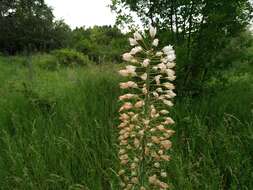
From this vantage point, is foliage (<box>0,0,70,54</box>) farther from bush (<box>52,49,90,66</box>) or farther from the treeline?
bush (<box>52,49,90,66</box>)

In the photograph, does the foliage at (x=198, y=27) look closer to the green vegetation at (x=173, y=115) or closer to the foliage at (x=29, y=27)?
the green vegetation at (x=173, y=115)

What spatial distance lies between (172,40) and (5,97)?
2.54m

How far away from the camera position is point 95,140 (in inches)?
149

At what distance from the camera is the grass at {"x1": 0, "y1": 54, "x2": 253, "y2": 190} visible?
302 cm

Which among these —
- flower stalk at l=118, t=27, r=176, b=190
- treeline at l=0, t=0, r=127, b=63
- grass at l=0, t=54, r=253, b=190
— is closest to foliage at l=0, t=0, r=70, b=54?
treeline at l=0, t=0, r=127, b=63

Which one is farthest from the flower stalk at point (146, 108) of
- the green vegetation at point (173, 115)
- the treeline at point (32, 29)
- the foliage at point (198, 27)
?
the treeline at point (32, 29)

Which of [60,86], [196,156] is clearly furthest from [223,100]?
[60,86]

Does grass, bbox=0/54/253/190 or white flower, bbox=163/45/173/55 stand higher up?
white flower, bbox=163/45/173/55

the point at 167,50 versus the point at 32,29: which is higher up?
the point at 167,50

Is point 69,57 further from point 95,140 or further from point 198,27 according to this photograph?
point 95,140

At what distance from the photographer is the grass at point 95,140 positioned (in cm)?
302

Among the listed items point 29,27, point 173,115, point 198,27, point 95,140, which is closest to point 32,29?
point 29,27

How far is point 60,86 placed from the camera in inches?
235

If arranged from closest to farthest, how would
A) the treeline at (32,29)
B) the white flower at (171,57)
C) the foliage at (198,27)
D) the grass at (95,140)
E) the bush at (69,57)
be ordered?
the white flower at (171,57) < the grass at (95,140) < the foliage at (198,27) < the bush at (69,57) < the treeline at (32,29)
